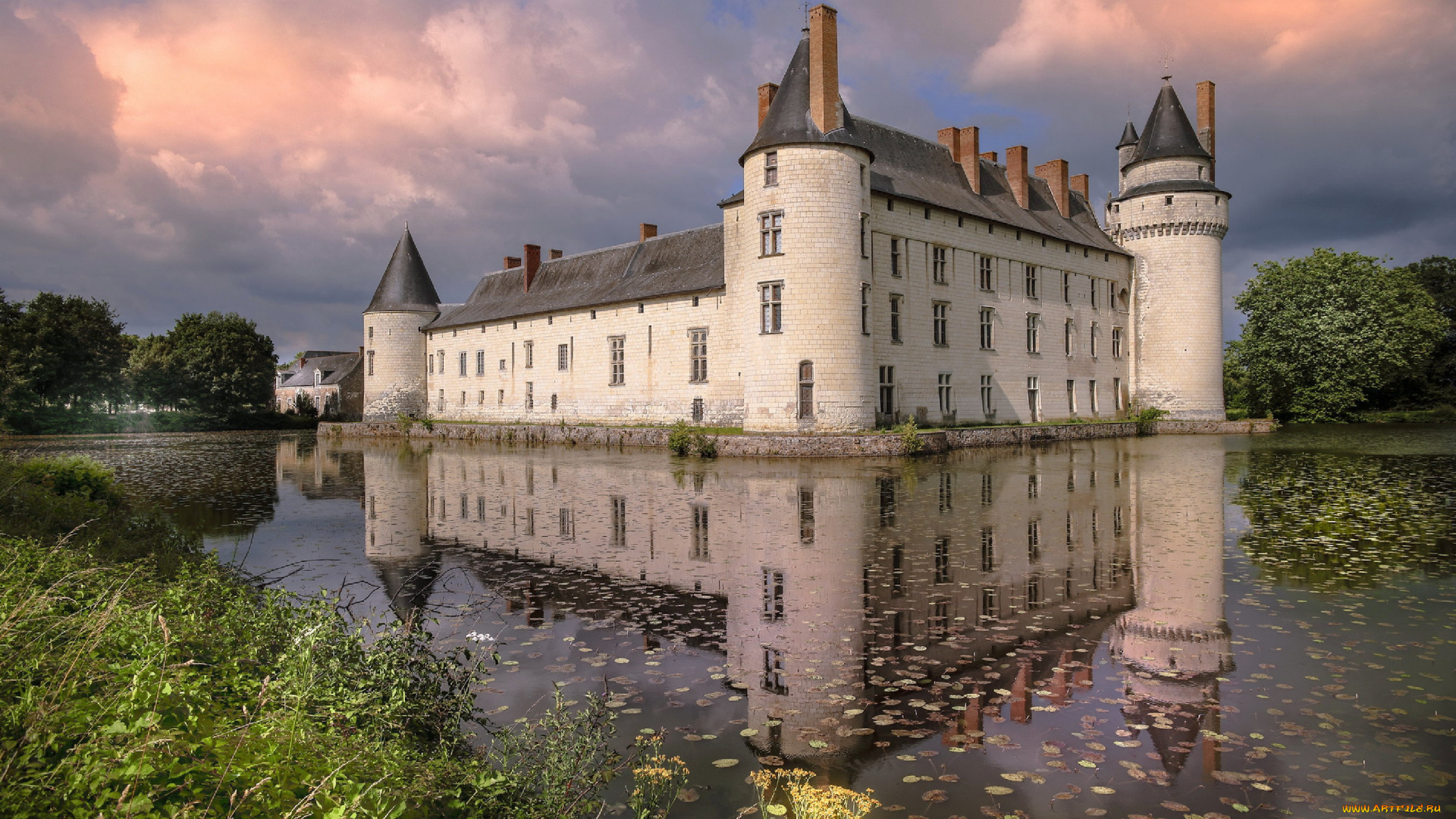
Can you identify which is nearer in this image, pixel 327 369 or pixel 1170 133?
pixel 1170 133

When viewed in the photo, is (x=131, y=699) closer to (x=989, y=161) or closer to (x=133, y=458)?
(x=133, y=458)

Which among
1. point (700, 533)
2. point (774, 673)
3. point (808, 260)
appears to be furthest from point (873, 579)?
point (808, 260)

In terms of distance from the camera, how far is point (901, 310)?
27953 millimetres

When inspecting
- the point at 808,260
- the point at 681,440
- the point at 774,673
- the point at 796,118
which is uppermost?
the point at 796,118

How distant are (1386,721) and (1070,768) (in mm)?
1829

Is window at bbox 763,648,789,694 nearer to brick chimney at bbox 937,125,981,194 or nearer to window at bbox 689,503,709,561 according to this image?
window at bbox 689,503,709,561

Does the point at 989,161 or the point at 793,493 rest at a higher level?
the point at 989,161

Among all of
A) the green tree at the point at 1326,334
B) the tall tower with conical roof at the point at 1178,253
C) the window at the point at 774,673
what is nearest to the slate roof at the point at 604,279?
the tall tower with conical roof at the point at 1178,253

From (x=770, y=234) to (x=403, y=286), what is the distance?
27582 millimetres

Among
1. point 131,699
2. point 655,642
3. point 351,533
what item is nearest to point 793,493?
point 351,533

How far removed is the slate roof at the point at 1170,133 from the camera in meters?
35.7

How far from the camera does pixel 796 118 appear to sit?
24109 millimetres

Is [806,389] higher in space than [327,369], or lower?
lower

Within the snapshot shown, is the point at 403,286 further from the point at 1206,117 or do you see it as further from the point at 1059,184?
the point at 1206,117
